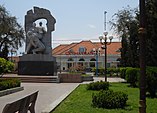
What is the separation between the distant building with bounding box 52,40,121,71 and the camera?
70500 millimetres

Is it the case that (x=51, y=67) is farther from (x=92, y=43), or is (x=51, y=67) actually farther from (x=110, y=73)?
(x=92, y=43)

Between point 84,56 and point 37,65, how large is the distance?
39.0 m

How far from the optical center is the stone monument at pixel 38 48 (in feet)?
111

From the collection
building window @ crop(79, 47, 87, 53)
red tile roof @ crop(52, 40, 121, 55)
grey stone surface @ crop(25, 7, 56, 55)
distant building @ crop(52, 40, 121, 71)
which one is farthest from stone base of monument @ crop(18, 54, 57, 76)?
building window @ crop(79, 47, 87, 53)

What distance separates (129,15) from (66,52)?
38946 mm

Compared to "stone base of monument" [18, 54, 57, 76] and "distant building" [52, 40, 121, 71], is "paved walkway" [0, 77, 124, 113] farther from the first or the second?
"distant building" [52, 40, 121, 71]

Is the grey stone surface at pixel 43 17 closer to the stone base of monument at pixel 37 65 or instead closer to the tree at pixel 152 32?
the stone base of monument at pixel 37 65

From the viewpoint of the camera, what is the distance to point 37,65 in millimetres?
33688

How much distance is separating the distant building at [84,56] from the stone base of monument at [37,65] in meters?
34.7

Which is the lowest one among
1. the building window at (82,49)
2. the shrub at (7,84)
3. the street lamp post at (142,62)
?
the shrub at (7,84)

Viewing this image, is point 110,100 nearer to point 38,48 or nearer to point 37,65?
point 37,65

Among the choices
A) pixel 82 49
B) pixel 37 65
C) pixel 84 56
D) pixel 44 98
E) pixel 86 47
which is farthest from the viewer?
pixel 86 47

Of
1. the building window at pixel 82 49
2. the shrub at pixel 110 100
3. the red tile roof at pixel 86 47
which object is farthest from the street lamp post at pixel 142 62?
the building window at pixel 82 49

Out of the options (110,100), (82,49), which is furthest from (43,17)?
(82,49)
